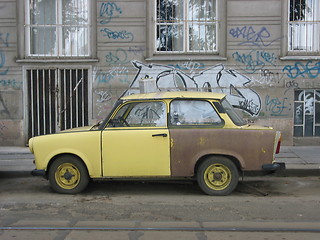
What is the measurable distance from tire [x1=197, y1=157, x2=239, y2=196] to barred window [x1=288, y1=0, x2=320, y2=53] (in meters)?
6.16

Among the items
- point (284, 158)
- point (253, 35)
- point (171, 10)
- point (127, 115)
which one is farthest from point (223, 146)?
point (171, 10)

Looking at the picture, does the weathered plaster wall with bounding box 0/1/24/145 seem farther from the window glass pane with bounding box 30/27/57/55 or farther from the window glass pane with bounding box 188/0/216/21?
the window glass pane with bounding box 188/0/216/21

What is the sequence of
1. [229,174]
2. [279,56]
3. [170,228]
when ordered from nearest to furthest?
1. [170,228]
2. [229,174]
3. [279,56]

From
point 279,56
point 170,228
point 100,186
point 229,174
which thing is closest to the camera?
point 170,228

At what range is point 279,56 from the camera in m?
11.1

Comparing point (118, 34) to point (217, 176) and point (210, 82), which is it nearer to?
point (210, 82)

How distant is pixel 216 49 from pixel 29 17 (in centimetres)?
554

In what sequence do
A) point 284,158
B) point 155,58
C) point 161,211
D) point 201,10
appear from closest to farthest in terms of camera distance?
point 161,211
point 284,158
point 155,58
point 201,10

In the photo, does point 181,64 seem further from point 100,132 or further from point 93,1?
point 100,132

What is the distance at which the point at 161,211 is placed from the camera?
575 cm

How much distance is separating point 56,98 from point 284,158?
21.4ft

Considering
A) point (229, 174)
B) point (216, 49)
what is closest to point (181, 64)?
point (216, 49)

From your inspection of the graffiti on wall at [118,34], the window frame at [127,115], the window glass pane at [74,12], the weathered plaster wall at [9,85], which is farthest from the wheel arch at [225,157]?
the window glass pane at [74,12]

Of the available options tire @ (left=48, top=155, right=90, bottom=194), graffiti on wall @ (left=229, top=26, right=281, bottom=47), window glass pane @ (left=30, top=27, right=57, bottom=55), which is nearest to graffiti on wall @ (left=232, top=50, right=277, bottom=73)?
graffiti on wall @ (left=229, top=26, right=281, bottom=47)
